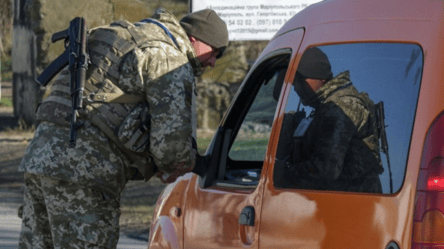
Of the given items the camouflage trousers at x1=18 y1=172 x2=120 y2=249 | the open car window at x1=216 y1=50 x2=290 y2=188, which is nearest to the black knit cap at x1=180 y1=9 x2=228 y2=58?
the open car window at x1=216 y1=50 x2=290 y2=188

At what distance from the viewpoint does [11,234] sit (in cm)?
833

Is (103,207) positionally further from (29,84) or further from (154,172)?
(29,84)

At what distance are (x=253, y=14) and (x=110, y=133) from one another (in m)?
4.31

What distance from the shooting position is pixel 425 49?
286 centimetres

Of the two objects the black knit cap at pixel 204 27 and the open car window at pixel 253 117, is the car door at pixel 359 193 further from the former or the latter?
the black knit cap at pixel 204 27

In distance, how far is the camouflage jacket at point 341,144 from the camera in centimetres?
298

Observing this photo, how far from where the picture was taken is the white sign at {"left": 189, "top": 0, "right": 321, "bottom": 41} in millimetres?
8156

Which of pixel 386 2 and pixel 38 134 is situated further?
pixel 38 134

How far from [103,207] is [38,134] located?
1.53ft

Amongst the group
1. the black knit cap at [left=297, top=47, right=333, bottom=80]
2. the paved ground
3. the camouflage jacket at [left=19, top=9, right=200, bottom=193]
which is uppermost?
the black knit cap at [left=297, top=47, right=333, bottom=80]

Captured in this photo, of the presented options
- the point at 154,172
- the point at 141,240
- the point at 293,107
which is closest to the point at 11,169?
the point at 141,240

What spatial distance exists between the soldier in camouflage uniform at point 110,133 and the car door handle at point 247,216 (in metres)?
0.68

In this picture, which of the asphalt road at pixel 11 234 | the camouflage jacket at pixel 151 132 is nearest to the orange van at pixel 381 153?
the camouflage jacket at pixel 151 132

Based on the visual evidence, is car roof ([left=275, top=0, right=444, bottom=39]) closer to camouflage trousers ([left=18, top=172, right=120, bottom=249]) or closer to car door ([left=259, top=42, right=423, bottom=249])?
car door ([left=259, top=42, right=423, bottom=249])
